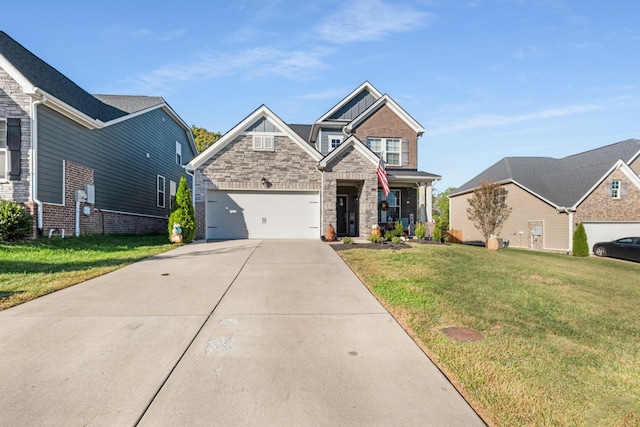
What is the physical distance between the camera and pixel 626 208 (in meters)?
20.5

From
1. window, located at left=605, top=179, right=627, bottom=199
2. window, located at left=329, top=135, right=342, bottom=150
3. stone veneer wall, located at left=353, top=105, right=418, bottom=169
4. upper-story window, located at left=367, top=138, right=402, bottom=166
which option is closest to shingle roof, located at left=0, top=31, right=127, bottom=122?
window, located at left=329, top=135, right=342, bottom=150

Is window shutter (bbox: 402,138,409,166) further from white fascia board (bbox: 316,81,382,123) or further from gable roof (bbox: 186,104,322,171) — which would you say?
gable roof (bbox: 186,104,322,171)

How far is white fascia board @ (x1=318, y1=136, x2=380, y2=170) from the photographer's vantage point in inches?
573

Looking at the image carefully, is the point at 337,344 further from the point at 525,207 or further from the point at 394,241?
the point at 525,207

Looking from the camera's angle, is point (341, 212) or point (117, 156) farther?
point (341, 212)

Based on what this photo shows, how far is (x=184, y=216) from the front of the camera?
13023 millimetres

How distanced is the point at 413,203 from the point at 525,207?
9968 mm

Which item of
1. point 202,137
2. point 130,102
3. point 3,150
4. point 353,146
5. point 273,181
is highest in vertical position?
point 202,137

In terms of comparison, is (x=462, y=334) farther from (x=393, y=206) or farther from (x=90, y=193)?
(x=90, y=193)

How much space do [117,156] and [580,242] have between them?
993 inches

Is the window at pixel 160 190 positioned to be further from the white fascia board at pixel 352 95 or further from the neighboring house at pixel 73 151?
the white fascia board at pixel 352 95

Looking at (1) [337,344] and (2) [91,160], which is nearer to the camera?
(1) [337,344]

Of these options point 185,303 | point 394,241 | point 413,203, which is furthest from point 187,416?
point 413,203

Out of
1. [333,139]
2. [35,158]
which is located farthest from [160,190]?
[333,139]
